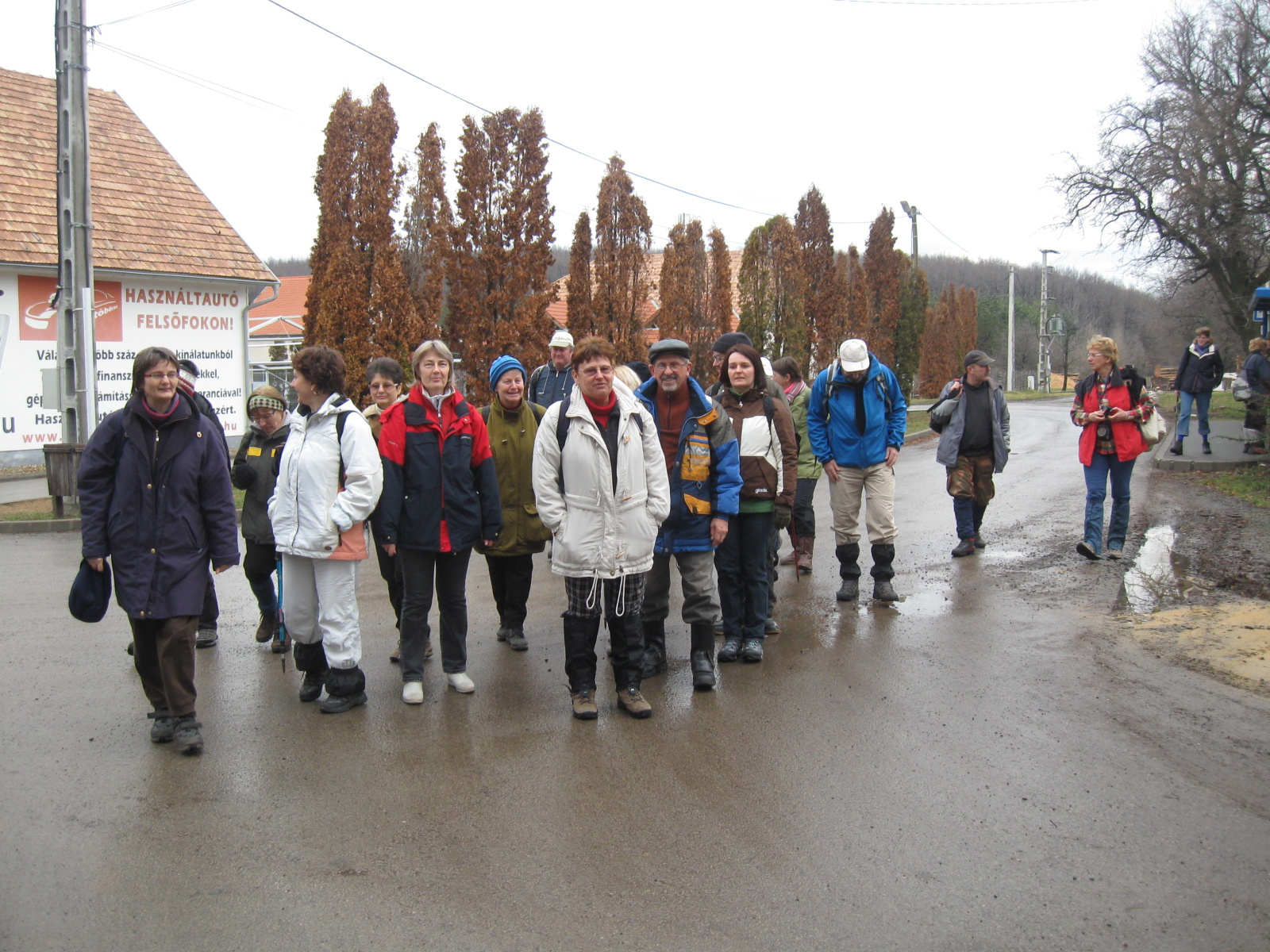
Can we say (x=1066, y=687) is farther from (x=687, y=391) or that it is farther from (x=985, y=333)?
(x=985, y=333)

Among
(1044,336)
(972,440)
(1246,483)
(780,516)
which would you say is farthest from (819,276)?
(1044,336)

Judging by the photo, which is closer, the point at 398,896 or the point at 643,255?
the point at 398,896

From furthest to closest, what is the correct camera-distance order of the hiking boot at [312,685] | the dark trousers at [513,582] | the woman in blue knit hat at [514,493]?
the dark trousers at [513,582] < the woman in blue knit hat at [514,493] < the hiking boot at [312,685]

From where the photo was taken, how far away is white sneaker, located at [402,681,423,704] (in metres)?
5.38

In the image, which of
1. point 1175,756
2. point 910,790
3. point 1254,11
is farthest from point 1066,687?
point 1254,11

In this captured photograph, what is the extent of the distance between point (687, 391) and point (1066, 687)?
2732 mm

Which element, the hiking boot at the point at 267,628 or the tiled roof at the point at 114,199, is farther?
the tiled roof at the point at 114,199

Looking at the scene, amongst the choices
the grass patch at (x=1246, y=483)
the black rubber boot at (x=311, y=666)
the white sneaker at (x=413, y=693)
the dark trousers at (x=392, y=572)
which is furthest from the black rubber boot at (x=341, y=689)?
the grass patch at (x=1246, y=483)

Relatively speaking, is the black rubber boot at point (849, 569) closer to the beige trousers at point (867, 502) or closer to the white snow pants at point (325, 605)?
the beige trousers at point (867, 502)

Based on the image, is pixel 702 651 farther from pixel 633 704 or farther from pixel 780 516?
pixel 780 516

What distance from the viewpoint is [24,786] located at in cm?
439

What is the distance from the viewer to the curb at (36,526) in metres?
12.1

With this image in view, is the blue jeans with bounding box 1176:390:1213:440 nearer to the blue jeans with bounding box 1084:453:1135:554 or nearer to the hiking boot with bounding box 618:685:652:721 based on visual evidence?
the blue jeans with bounding box 1084:453:1135:554

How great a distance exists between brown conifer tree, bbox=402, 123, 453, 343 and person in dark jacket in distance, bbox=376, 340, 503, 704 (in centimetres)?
1199
